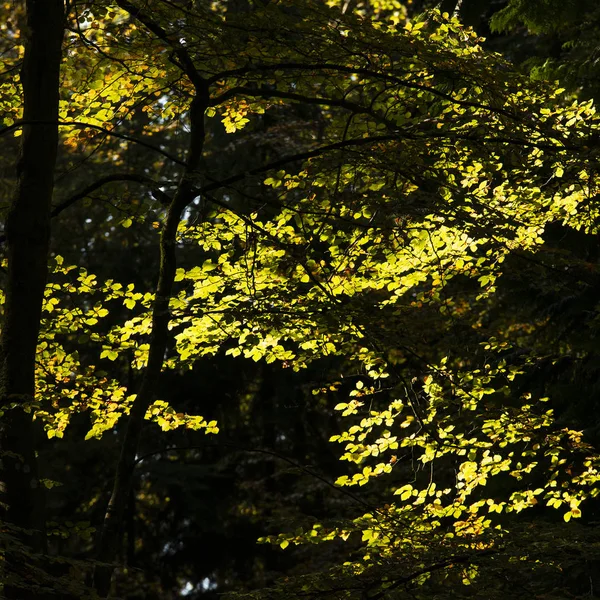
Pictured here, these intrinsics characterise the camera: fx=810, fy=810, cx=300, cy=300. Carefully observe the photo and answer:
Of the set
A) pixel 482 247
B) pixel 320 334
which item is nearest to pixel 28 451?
pixel 320 334

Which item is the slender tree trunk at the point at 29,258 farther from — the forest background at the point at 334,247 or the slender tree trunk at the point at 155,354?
the slender tree trunk at the point at 155,354

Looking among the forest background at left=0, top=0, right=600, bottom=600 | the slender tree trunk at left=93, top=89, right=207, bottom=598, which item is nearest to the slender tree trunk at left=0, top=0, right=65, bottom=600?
the forest background at left=0, top=0, right=600, bottom=600

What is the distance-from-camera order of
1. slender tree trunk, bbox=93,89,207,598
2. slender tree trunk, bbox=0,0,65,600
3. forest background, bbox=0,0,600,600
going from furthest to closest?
slender tree trunk, bbox=93,89,207,598
forest background, bbox=0,0,600,600
slender tree trunk, bbox=0,0,65,600

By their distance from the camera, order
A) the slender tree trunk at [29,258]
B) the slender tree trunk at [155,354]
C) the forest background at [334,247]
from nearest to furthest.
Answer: the slender tree trunk at [29,258], the forest background at [334,247], the slender tree trunk at [155,354]

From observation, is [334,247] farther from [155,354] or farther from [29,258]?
[29,258]

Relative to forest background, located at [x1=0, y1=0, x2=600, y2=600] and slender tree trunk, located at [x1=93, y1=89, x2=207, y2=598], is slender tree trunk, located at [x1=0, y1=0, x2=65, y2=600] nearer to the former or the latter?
forest background, located at [x1=0, y1=0, x2=600, y2=600]

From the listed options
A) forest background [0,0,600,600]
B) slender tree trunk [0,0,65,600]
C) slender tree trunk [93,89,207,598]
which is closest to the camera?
slender tree trunk [0,0,65,600]

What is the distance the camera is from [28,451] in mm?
4254

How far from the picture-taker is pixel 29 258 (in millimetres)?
4312

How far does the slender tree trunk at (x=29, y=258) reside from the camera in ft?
13.6

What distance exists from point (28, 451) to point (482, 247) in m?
5.00

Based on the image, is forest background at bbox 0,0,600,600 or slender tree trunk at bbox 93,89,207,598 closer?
forest background at bbox 0,0,600,600

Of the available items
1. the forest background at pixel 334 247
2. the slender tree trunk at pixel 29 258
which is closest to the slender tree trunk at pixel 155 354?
the forest background at pixel 334 247

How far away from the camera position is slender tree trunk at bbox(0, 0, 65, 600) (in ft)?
13.6
